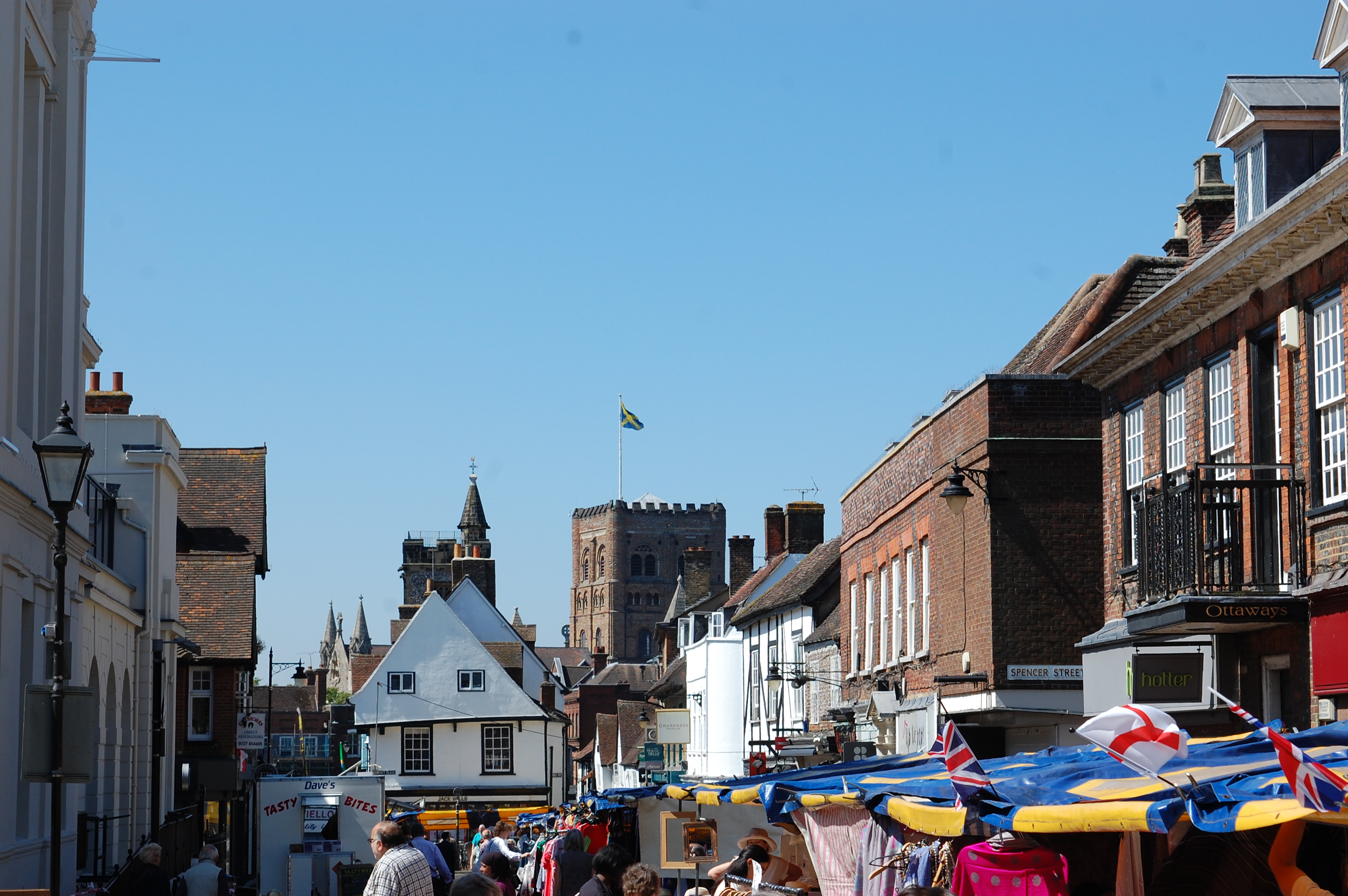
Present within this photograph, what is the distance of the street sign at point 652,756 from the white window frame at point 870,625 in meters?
25.4

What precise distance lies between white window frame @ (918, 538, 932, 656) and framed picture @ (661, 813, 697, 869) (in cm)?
662

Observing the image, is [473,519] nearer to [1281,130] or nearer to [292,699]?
[292,699]

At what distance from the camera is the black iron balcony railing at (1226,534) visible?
1534 centimetres

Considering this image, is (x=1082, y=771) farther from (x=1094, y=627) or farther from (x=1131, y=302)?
(x=1131, y=302)

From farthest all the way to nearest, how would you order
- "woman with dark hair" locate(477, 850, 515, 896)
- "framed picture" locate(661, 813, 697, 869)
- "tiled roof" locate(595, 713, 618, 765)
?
"tiled roof" locate(595, 713, 618, 765)
"framed picture" locate(661, 813, 697, 869)
"woman with dark hair" locate(477, 850, 515, 896)

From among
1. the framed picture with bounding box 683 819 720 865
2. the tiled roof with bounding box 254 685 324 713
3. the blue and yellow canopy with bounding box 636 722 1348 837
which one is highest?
the blue and yellow canopy with bounding box 636 722 1348 837

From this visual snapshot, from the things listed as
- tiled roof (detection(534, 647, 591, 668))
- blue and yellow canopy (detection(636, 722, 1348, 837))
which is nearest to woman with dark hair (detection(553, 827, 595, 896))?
blue and yellow canopy (detection(636, 722, 1348, 837))

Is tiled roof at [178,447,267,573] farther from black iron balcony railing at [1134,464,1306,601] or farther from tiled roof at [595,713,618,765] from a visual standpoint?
tiled roof at [595,713,618,765]

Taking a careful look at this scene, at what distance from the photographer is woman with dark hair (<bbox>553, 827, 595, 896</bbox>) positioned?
15.2m

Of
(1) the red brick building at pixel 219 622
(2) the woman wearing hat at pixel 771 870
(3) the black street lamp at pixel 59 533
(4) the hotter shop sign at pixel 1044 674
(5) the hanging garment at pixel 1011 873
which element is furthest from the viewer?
(1) the red brick building at pixel 219 622

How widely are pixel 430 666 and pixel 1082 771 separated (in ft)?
178

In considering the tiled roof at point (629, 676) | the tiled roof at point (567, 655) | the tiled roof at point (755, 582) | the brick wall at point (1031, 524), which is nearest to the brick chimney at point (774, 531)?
the tiled roof at point (755, 582)

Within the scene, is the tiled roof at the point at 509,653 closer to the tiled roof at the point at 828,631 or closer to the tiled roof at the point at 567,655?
the tiled roof at the point at 828,631

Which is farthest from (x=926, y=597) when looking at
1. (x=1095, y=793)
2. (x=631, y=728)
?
(x=631, y=728)
